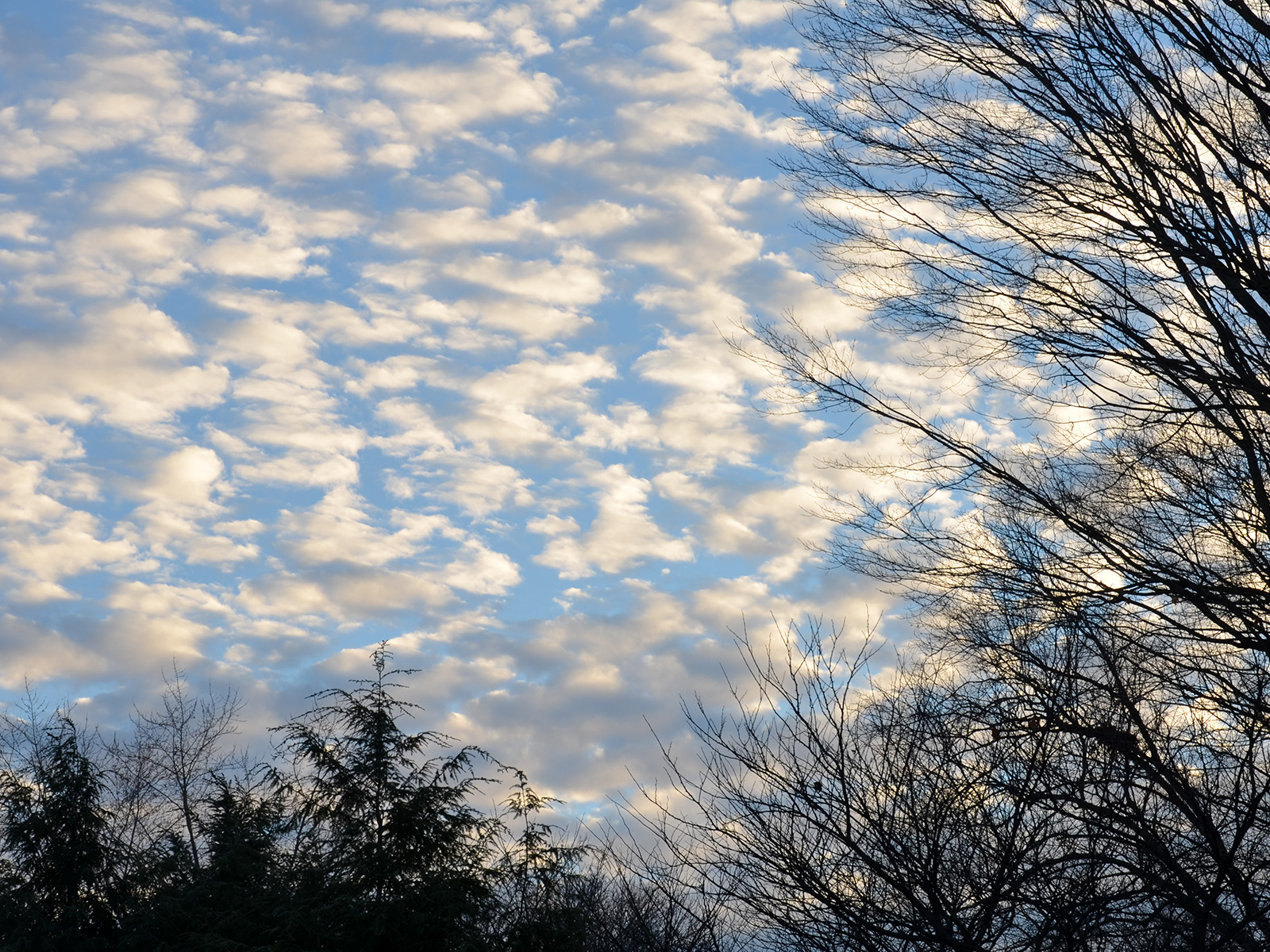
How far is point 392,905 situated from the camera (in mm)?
16031

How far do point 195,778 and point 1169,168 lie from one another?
28.4 meters

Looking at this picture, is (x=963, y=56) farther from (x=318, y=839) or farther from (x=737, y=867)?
(x=318, y=839)

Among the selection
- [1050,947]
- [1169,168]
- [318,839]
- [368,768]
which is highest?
[1169,168]

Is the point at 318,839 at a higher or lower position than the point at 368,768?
lower

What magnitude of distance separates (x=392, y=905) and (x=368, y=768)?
95.4 inches

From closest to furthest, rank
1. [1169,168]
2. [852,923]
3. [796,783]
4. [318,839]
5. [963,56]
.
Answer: [852,923] → [796,783] → [1169,168] → [963,56] → [318,839]

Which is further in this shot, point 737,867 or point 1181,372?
point 1181,372

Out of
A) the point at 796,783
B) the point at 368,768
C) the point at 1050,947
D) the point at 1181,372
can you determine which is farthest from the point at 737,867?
the point at 368,768

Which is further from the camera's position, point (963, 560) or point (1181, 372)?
point (963, 560)

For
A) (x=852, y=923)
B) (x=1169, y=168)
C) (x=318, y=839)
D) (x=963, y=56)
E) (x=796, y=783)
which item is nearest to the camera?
(x=852, y=923)

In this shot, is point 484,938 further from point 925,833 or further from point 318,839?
point 925,833

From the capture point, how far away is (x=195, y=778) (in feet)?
95.5

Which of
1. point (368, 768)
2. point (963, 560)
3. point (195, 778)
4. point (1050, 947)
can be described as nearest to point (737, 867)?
point (1050, 947)

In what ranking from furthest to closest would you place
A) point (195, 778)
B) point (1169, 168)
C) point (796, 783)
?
point (195, 778)
point (1169, 168)
point (796, 783)
